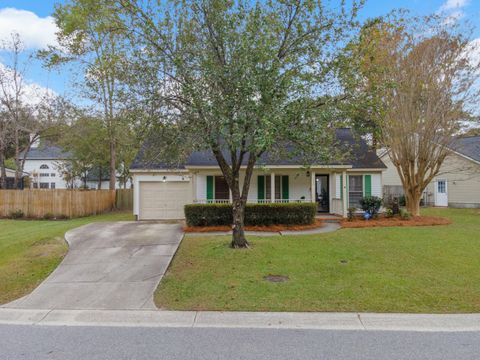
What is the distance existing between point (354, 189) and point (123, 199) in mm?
15968

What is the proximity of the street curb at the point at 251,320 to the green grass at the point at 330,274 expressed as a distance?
0.22 meters

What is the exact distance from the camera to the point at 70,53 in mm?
20609

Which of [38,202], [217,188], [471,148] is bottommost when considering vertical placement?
[38,202]

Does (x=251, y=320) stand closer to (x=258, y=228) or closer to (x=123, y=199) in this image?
(x=258, y=228)

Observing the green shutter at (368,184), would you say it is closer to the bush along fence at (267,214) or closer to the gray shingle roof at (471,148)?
the bush along fence at (267,214)

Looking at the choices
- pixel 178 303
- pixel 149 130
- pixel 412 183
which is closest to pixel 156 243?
pixel 149 130

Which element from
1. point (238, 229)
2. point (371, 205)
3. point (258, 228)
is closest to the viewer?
point (238, 229)

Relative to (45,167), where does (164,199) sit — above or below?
below

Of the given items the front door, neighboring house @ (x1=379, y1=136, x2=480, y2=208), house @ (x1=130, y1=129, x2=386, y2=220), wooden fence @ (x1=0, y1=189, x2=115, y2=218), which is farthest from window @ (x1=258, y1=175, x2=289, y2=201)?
the front door

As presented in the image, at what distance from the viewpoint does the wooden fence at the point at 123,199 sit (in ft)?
76.0

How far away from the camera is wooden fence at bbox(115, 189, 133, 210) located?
2316cm

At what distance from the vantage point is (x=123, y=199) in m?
23.7

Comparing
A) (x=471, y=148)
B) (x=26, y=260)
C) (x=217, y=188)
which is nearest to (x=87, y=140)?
(x=217, y=188)

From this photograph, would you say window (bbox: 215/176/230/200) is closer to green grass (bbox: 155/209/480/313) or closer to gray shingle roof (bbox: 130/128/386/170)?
gray shingle roof (bbox: 130/128/386/170)
